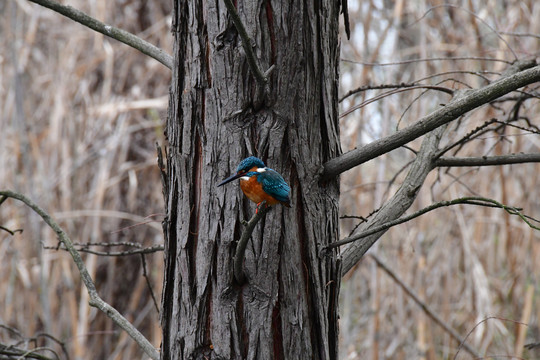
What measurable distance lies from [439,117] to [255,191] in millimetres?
369

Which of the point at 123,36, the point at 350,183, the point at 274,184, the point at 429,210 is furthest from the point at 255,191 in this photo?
the point at 350,183

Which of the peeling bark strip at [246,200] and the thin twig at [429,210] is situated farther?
the peeling bark strip at [246,200]

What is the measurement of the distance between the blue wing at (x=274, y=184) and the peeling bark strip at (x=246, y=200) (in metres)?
0.07

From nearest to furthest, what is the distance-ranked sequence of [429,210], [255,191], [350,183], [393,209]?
[429,210], [255,191], [393,209], [350,183]

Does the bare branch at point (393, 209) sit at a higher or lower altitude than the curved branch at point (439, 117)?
lower

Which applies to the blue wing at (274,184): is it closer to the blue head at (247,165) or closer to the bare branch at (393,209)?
the blue head at (247,165)

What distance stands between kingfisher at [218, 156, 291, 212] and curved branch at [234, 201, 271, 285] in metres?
0.02

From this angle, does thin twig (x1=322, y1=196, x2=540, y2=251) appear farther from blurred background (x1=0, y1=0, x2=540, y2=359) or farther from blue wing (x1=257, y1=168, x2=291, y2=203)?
blurred background (x1=0, y1=0, x2=540, y2=359)

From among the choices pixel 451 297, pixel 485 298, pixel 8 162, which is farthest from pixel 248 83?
pixel 8 162

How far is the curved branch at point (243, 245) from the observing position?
0.94 m

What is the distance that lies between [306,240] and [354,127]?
1.62 m

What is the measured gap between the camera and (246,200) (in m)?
1.18

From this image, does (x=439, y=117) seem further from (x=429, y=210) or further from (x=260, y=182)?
(x=260, y=182)

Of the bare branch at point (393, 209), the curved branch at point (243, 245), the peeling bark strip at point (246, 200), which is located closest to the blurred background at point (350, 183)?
the bare branch at point (393, 209)
